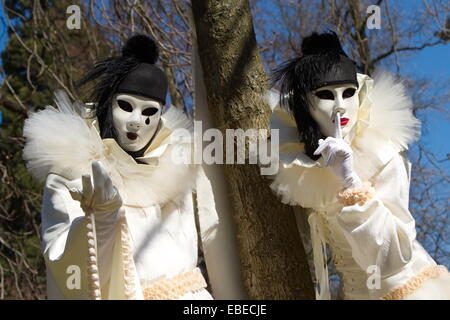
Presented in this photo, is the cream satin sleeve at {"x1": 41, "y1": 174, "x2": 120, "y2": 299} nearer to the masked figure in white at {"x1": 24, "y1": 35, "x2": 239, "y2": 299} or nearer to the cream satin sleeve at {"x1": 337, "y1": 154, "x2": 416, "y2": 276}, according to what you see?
the masked figure in white at {"x1": 24, "y1": 35, "x2": 239, "y2": 299}

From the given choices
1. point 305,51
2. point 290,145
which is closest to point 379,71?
point 305,51

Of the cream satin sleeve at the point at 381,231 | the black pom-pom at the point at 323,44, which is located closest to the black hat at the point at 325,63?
the black pom-pom at the point at 323,44

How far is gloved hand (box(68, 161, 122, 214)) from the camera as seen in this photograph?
173 cm

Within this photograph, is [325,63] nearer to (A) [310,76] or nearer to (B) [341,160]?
(A) [310,76]

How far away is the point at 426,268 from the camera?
210cm

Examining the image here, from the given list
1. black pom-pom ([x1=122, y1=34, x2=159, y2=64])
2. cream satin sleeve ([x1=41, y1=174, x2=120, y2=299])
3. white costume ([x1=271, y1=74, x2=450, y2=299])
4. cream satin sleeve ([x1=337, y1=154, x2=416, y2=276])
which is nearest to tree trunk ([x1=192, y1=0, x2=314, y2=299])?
white costume ([x1=271, y1=74, x2=450, y2=299])

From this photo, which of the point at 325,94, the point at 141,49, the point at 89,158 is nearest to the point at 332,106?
the point at 325,94

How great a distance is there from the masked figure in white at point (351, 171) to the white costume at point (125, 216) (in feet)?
1.20

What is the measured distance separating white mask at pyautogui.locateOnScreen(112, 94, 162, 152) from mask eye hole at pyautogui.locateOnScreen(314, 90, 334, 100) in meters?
0.60

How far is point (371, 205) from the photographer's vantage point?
Result: 1.94m

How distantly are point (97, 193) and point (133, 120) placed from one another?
0.49m

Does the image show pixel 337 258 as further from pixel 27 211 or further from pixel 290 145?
pixel 27 211

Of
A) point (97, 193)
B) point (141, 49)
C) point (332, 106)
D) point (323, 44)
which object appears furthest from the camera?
point (141, 49)
